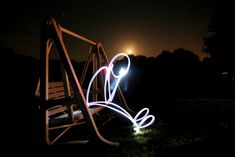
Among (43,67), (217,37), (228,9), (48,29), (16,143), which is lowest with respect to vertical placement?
(16,143)

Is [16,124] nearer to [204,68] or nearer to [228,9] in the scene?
[204,68]

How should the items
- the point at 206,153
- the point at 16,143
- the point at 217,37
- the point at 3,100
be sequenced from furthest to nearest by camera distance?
the point at 217,37, the point at 3,100, the point at 16,143, the point at 206,153

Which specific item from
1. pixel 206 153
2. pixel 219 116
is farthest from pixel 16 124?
pixel 219 116

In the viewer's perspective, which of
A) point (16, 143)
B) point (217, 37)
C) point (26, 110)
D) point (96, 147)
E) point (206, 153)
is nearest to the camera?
point (206, 153)

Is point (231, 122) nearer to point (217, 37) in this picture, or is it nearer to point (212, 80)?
point (212, 80)

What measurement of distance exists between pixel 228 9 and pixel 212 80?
23.5ft

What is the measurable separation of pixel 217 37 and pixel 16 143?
21.5 metres

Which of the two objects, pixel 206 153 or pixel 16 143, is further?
pixel 16 143

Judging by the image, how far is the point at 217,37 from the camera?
21281 mm

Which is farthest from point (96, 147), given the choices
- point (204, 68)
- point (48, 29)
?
point (204, 68)

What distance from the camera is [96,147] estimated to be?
386cm

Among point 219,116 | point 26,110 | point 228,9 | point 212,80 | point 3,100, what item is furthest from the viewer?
point 228,9

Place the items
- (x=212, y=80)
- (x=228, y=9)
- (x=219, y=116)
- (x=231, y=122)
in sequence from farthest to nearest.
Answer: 1. (x=228, y=9)
2. (x=212, y=80)
3. (x=219, y=116)
4. (x=231, y=122)

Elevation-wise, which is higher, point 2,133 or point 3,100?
point 3,100
